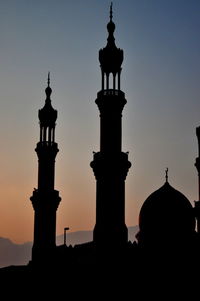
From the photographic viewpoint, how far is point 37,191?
50.3 meters

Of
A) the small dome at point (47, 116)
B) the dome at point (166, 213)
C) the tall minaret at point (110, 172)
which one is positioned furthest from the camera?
the small dome at point (47, 116)

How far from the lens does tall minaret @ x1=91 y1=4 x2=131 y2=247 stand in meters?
37.4

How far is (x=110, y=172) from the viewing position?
3781 centimetres

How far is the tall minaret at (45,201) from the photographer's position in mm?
49438

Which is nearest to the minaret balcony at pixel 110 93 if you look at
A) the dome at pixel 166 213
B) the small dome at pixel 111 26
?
the small dome at pixel 111 26

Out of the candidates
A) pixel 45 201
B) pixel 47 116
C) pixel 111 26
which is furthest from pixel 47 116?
pixel 111 26

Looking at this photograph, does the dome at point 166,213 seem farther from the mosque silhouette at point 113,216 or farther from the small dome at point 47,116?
the small dome at point 47,116

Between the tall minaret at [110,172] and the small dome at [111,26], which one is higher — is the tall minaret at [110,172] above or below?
below

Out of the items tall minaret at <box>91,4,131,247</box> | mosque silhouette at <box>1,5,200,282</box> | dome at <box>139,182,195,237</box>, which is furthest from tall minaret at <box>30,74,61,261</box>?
tall minaret at <box>91,4,131,247</box>

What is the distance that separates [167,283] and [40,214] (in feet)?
51.3

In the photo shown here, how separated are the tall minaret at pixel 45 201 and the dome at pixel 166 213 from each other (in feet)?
27.6

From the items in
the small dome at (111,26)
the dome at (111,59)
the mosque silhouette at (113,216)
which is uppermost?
the small dome at (111,26)

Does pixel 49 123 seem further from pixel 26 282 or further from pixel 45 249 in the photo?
pixel 26 282

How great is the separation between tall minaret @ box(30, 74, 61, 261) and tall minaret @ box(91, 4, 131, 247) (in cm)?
1254
